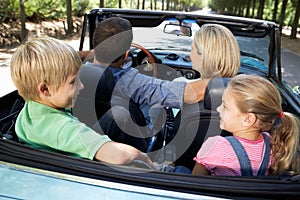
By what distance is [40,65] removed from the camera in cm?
145

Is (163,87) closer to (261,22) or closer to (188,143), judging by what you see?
(188,143)

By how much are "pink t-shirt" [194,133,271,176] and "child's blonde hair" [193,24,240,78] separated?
0.61 metres

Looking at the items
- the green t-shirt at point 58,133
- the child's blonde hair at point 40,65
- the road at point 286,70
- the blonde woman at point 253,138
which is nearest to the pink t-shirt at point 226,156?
the blonde woman at point 253,138

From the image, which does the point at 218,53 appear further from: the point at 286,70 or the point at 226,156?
the point at 286,70

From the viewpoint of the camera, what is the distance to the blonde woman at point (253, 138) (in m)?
1.58

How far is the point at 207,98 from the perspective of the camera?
1.92 meters

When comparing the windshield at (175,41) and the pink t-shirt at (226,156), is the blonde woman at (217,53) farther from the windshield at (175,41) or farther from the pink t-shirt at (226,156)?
the windshield at (175,41)

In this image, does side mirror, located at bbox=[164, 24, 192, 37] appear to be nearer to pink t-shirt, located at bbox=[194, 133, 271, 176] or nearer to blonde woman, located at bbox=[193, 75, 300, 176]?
blonde woman, located at bbox=[193, 75, 300, 176]

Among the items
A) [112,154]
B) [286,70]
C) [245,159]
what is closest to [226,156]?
[245,159]

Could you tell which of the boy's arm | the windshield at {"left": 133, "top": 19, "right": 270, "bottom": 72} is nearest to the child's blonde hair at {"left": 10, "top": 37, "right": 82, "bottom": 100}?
the boy's arm

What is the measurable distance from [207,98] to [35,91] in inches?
37.5

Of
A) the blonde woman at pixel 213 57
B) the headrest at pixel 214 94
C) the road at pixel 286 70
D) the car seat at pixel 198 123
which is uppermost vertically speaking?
the blonde woman at pixel 213 57

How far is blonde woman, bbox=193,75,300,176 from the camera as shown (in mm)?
1583

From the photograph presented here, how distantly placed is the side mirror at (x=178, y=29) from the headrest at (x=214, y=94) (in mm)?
1251
